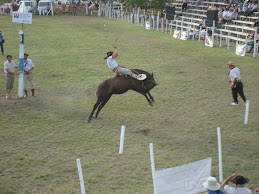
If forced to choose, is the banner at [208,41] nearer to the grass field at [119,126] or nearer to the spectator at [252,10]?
the grass field at [119,126]

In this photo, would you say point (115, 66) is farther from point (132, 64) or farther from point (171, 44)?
point (171, 44)

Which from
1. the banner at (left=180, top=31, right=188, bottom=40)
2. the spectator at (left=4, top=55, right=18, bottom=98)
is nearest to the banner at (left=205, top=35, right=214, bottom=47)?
the banner at (left=180, top=31, right=188, bottom=40)

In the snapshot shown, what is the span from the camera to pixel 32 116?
13.5m

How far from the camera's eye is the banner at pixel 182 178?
6309mm

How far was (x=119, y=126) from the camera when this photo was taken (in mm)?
12406

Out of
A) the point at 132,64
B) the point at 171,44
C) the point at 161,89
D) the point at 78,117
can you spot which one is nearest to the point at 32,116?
the point at 78,117

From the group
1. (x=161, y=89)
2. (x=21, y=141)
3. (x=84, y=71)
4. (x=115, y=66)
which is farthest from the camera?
(x=84, y=71)

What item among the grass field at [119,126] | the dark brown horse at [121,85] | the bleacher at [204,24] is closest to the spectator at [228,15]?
the bleacher at [204,24]

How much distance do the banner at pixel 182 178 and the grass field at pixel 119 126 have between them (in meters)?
1.68

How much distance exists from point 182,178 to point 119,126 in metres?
6.08

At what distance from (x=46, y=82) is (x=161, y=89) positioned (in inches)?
255

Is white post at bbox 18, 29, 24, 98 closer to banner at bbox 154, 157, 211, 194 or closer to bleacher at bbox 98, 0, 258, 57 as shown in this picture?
banner at bbox 154, 157, 211, 194

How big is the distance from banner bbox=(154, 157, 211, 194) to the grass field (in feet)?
5.53

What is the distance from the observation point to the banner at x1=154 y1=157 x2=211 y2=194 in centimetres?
631
